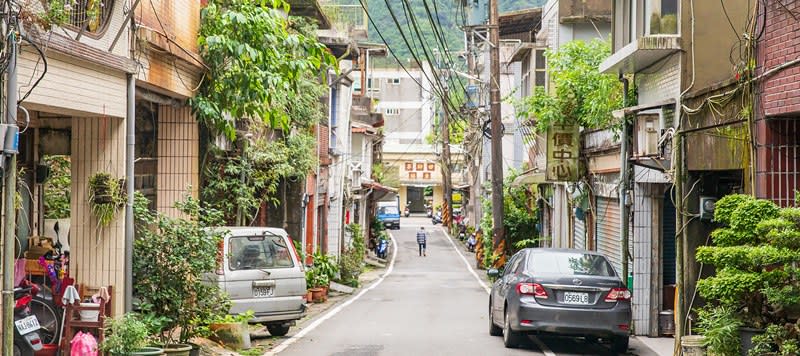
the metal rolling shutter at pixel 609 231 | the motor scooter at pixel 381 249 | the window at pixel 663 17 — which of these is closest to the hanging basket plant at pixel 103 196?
the window at pixel 663 17

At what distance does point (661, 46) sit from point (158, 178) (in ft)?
25.9

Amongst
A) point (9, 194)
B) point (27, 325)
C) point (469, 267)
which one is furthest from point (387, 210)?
point (9, 194)

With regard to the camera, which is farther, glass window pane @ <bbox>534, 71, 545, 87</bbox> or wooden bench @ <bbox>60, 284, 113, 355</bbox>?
Answer: glass window pane @ <bbox>534, 71, 545, 87</bbox>

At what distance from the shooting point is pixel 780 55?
32.2 ft

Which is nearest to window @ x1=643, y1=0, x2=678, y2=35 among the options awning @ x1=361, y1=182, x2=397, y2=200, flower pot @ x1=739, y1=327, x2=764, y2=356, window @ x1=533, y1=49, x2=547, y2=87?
flower pot @ x1=739, y1=327, x2=764, y2=356

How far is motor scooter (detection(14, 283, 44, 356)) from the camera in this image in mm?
9773

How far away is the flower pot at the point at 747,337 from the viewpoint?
9289 mm

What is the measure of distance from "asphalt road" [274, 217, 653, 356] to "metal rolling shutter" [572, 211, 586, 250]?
2935 mm

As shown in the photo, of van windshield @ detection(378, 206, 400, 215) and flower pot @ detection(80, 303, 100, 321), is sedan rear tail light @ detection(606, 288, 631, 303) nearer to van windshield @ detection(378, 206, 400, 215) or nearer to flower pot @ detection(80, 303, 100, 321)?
flower pot @ detection(80, 303, 100, 321)

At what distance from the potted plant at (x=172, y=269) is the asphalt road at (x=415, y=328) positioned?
2134 mm

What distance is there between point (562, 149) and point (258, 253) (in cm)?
992

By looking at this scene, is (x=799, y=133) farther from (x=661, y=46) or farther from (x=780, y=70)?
(x=661, y=46)

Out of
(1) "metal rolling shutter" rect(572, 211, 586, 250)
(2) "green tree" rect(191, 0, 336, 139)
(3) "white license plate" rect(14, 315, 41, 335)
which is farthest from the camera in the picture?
(1) "metal rolling shutter" rect(572, 211, 586, 250)

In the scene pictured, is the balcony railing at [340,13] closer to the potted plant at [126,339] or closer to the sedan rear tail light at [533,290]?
the sedan rear tail light at [533,290]
